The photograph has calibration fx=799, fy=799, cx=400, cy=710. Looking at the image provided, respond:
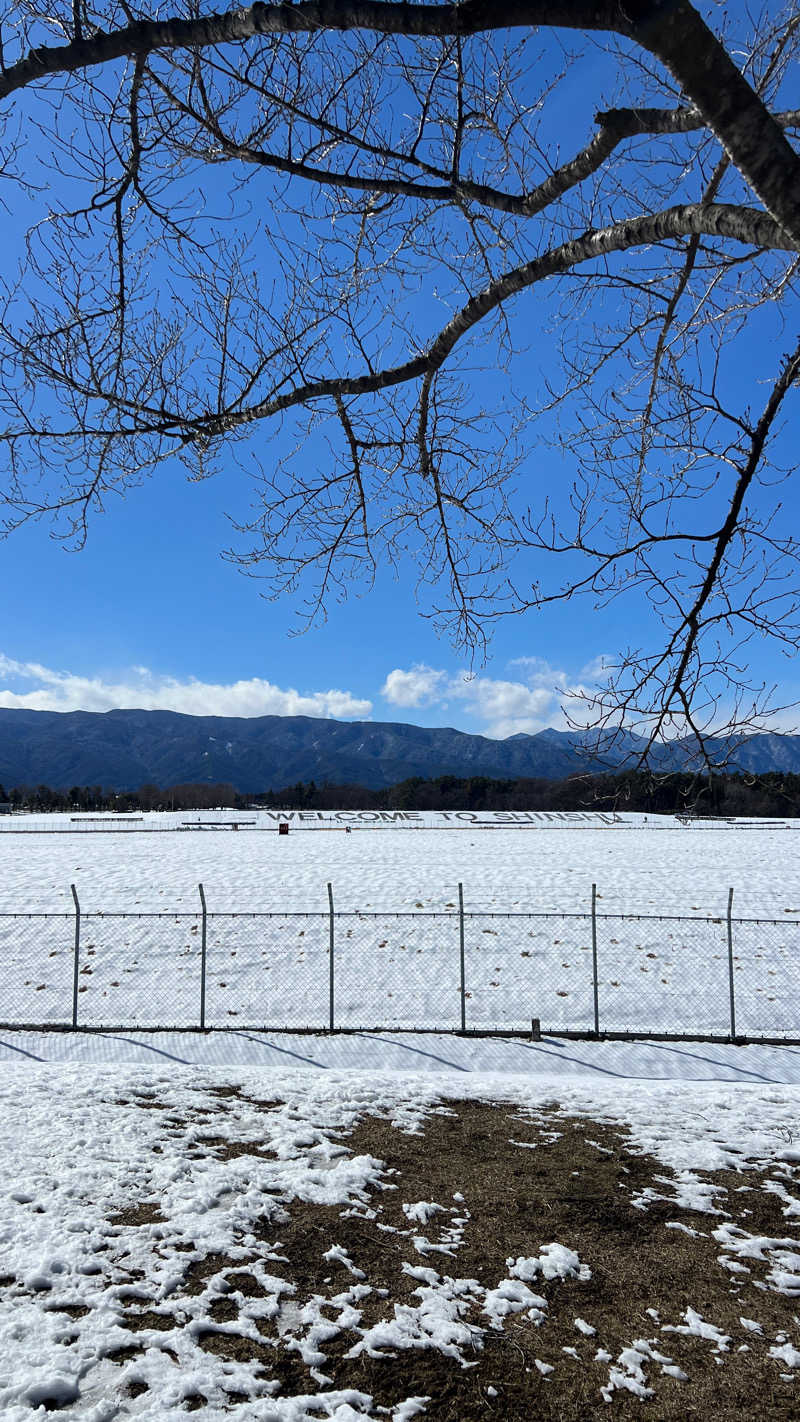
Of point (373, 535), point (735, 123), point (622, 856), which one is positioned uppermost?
point (735, 123)

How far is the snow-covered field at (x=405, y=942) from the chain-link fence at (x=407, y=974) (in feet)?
0.22

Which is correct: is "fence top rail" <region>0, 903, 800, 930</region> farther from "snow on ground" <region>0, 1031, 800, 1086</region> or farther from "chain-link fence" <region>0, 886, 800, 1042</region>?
"snow on ground" <region>0, 1031, 800, 1086</region>

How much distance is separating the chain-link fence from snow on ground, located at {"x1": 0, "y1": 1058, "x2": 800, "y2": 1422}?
528 centimetres

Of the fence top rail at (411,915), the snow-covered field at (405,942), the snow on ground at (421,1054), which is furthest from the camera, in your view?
the snow-covered field at (405,942)

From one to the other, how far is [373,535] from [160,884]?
2573 cm

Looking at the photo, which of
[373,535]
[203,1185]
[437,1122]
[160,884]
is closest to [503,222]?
[373,535]

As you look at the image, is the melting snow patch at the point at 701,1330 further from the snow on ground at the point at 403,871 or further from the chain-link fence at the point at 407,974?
the snow on ground at the point at 403,871

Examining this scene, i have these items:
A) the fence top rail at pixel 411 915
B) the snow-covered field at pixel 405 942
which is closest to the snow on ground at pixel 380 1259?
the fence top rail at pixel 411 915

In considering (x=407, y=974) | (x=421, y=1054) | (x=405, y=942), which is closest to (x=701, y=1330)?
(x=421, y=1054)

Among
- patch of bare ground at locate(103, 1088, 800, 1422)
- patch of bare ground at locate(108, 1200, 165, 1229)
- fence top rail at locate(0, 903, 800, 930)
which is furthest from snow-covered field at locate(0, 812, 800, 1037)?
patch of bare ground at locate(108, 1200, 165, 1229)

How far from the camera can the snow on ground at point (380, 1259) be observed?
3.68 meters

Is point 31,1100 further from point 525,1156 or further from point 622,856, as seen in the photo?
point 622,856

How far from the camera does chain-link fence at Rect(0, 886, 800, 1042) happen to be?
13.7 m

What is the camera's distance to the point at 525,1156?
6.93 meters
